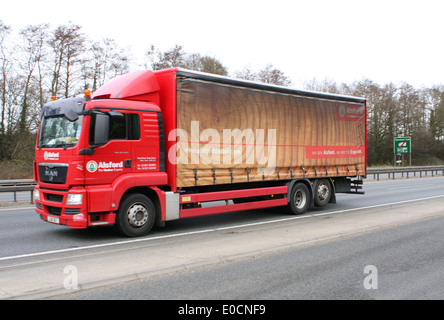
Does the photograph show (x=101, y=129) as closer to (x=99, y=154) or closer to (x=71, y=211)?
(x=99, y=154)

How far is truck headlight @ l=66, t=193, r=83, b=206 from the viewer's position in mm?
7512

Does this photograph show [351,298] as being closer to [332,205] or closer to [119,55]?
[332,205]

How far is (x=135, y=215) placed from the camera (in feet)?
27.0

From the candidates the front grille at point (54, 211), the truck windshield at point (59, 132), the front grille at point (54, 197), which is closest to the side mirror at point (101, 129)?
the truck windshield at point (59, 132)

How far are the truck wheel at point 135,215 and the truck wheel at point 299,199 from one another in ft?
15.3

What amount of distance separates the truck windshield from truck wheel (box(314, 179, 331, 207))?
7.57m

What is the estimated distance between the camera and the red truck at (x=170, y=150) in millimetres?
7727

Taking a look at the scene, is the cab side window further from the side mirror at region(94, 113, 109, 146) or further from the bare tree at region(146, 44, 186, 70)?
the bare tree at region(146, 44, 186, 70)

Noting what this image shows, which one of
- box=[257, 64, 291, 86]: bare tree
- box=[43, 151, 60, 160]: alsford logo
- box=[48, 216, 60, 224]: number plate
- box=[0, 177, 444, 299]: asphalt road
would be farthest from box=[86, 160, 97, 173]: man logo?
box=[257, 64, 291, 86]: bare tree

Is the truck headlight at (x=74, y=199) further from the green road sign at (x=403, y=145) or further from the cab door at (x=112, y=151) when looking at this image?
the green road sign at (x=403, y=145)

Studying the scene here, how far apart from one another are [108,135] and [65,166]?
101 centimetres

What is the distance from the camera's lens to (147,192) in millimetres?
8680
